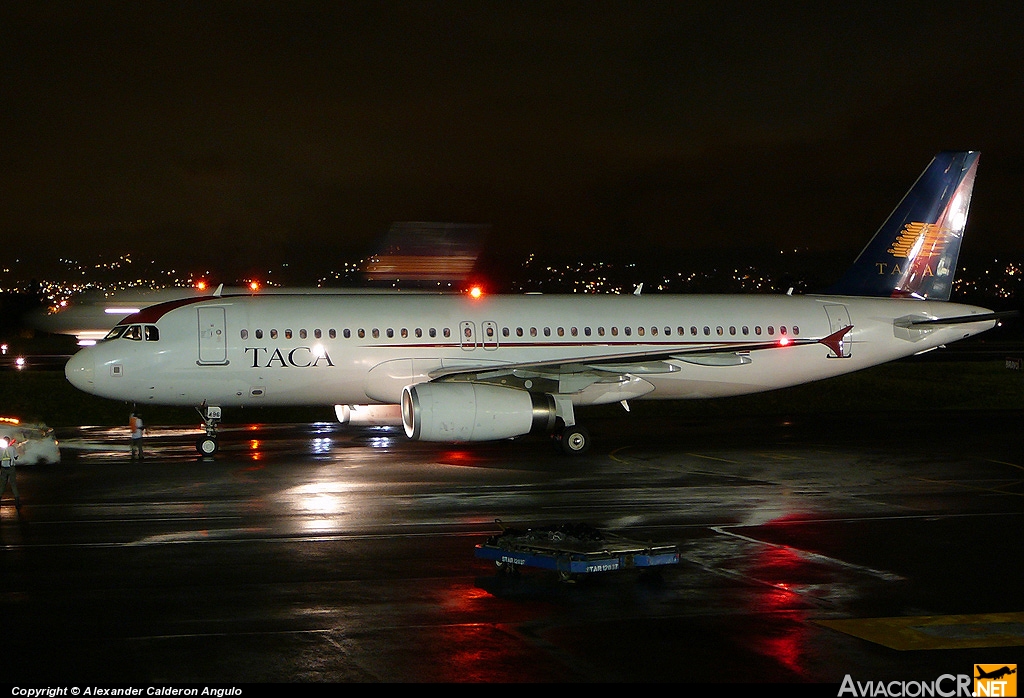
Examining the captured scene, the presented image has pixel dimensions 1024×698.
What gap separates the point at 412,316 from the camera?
90.7ft

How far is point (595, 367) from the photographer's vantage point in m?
26.6

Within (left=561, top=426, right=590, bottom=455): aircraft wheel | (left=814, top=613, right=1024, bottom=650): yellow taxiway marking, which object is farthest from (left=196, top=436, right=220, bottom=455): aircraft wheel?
(left=814, top=613, right=1024, bottom=650): yellow taxiway marking

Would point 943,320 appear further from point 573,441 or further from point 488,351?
point 488,351

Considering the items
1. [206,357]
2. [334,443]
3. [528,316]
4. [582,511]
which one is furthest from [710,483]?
[206,357]

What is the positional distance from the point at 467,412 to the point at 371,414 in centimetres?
540

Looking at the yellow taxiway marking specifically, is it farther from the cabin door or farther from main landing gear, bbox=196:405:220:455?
the cabin door

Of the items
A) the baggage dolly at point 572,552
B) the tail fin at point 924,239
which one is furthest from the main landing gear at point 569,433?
the baggage dolly at point 572,552

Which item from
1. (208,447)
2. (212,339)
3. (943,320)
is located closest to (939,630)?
(208,447)

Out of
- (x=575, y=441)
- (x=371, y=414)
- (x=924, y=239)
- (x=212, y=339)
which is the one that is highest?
(x=924, y=239)

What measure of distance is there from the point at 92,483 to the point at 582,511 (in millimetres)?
10323

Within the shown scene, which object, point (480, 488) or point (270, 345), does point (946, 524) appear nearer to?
point (480, 488)

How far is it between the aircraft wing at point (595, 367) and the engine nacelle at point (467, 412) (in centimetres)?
131

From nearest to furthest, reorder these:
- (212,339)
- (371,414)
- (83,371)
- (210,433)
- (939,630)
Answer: (939,630), (83,371), (210,433), (212,339), (371,414)

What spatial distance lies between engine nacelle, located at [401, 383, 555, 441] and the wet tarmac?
2.68 feet
